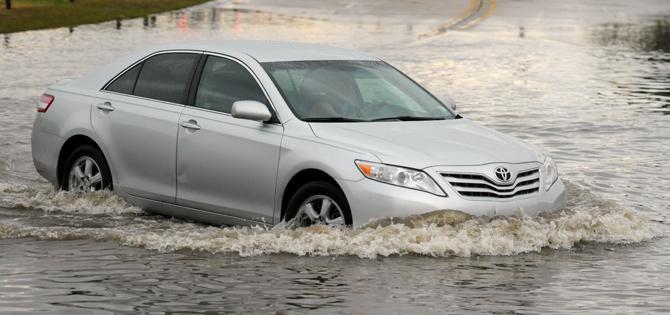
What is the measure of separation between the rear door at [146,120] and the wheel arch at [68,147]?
0.20m

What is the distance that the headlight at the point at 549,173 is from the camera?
10984 mm

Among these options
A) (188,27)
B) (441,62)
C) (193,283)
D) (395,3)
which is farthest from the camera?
(395,3)

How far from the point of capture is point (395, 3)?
4834 cm

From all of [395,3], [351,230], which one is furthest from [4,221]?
[395,3]

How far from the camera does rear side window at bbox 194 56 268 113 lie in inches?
452

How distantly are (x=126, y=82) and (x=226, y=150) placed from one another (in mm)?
1501

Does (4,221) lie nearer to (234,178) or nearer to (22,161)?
(234,178)

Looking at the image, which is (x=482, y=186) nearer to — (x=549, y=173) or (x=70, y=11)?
(x=549, y=173)

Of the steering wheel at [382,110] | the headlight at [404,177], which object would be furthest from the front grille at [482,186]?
the steering wheel at [382,110]

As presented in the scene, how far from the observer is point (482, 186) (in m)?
10.5

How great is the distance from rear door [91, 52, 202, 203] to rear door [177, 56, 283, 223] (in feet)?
0.41

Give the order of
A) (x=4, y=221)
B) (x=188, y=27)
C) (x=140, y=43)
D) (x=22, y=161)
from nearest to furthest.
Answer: (x=4, y=221), (x=22, y=161), (x=140, y=43), (x=188, y=27)

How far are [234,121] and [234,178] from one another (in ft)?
1.35

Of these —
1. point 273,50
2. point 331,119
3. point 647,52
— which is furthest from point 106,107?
point 647,52
